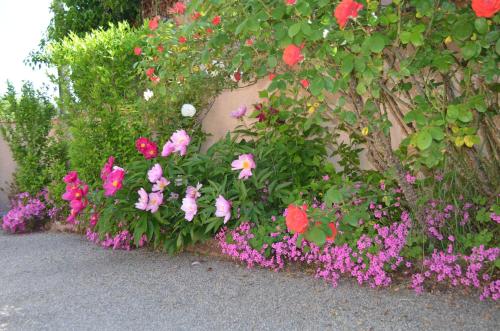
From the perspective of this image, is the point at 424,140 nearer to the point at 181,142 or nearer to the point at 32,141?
the point at 181,142

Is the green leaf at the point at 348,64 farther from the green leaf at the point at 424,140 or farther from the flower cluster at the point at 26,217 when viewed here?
the flower cluster at the point at 26,217

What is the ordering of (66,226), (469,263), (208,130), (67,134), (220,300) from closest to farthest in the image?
(469,263) < (220,300) < (208,130) < (66,226) < (67,134)

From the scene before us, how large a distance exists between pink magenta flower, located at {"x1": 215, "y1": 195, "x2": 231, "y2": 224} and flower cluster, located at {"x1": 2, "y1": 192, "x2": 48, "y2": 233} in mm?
3472

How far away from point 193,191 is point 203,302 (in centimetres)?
106

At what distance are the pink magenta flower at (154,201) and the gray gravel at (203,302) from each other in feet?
1.33

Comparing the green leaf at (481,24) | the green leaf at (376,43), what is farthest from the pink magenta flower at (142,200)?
the green leaf at (481,24)

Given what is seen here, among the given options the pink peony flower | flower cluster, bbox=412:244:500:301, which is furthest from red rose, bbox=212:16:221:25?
flower cluster, bbox=412:244:500:301

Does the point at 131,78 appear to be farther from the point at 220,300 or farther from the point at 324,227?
the point at 324,227

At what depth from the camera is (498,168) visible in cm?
281

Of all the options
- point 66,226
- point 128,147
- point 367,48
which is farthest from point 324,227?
point 66,226

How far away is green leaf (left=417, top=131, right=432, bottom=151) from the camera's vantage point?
187cm

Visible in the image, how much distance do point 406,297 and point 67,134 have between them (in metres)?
4.91

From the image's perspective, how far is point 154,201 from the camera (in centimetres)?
371

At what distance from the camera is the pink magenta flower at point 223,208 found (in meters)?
3.39
